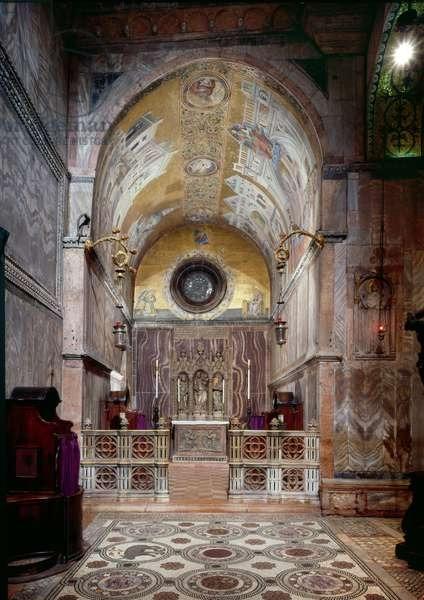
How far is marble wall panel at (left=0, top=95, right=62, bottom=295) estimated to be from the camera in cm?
786

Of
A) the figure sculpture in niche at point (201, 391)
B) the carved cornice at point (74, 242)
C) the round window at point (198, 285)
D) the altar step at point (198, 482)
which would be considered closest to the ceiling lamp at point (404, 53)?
the carved cornice at point (74, 242)

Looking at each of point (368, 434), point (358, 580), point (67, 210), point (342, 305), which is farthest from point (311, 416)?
point (67, 210)

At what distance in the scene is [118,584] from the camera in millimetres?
6098

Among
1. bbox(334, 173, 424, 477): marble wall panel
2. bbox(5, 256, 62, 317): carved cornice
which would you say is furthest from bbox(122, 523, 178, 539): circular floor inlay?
bbox(5, 256, 62, 317): carved cornice

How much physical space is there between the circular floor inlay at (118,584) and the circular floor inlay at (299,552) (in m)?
1.67

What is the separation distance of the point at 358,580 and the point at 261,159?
1082 centimetres

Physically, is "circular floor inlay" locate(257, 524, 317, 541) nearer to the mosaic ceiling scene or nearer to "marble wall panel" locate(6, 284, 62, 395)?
"marble wall panel" locate(6, 284, 62, 395)

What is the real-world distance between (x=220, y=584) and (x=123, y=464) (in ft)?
16.3

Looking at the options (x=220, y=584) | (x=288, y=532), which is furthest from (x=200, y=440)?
(x=220, y=584)

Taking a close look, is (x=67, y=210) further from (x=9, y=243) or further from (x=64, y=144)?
(x=9, y=243)

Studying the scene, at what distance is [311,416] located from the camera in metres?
11.6

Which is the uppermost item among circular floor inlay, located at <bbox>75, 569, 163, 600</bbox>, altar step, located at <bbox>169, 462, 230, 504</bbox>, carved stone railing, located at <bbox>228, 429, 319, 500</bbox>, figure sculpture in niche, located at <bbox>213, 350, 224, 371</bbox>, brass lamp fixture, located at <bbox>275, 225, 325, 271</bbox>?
brass lamp fixture, located at <bbox>275, 225, 325, 271</bbox>

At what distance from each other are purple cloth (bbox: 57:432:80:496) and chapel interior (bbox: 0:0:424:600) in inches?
1.1

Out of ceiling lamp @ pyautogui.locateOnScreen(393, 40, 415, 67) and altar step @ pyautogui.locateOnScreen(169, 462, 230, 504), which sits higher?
ceiling lamp @ pyautogui.locateOnScreen(393, 40, 415, 67)
